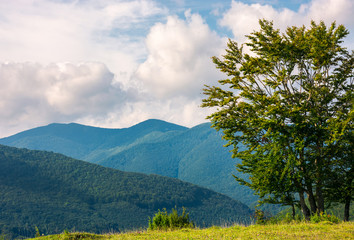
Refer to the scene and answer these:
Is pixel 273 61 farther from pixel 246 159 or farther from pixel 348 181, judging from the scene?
pixel 348 181

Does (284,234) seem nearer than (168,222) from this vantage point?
Yes

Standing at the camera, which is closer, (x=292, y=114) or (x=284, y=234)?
(x=284, y=234)

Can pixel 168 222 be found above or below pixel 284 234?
above

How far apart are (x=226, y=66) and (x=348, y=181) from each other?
11056mm

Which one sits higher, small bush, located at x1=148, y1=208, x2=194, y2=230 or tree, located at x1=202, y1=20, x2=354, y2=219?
tree, located at x1=202, y1=20, x2=354, y2=219

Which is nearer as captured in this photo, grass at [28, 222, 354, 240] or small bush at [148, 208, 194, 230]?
grass at [28, 222, 354, 240]

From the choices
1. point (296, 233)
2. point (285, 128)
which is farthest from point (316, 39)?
point (296, 233)

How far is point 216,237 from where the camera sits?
12.0m

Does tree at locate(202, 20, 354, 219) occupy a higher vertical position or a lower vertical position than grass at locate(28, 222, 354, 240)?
higher

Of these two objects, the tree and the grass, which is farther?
the tree

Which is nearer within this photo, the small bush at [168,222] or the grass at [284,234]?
the grass at [284,234]

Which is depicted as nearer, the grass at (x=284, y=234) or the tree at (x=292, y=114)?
the grass at (x=284, y=234)

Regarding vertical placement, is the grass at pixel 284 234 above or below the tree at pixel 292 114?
below

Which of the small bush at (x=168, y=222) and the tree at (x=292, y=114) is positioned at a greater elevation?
the tree at (x=292, y=114)
